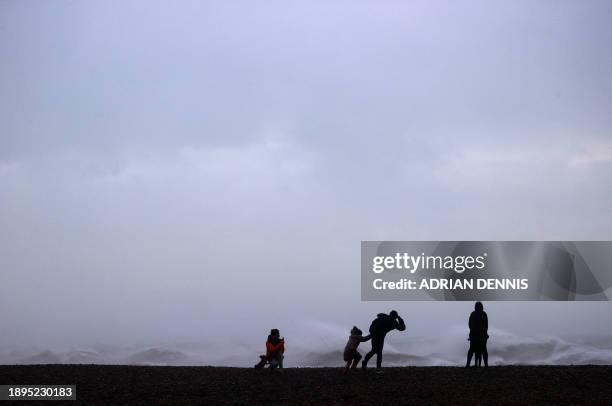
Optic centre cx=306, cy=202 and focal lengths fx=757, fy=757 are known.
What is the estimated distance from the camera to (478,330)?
28094mm

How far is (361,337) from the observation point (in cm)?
2709

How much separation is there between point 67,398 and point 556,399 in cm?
1478

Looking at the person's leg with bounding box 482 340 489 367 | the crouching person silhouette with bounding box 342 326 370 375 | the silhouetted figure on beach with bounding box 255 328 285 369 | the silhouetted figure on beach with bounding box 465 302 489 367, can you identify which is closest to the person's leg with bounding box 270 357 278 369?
the silhouetted figure on beach with bounding box 255 328 285 369

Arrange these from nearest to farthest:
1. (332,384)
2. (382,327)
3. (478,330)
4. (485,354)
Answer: (332,384) < (382,327) < (478,330) < (485,354)

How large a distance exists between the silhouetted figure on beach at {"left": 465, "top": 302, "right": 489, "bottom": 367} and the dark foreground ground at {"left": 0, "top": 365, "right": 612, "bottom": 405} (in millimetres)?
961

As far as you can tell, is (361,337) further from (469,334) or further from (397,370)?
(469,334)

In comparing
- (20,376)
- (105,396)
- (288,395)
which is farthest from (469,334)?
(20,376)

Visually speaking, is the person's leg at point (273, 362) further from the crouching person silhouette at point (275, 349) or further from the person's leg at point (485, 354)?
the person's leg at point (485, 354)

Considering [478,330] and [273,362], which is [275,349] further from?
[478,330]

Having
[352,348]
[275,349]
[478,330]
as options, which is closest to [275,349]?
[275,349]

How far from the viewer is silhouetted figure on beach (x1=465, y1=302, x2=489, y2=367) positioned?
28.1 m

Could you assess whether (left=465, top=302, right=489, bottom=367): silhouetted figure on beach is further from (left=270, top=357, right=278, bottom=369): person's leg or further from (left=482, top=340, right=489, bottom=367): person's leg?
(left=270, top=357, right=278, bottom=369): person's leg

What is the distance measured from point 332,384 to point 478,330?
6642 millimetres

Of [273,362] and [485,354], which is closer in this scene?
[273,362]
